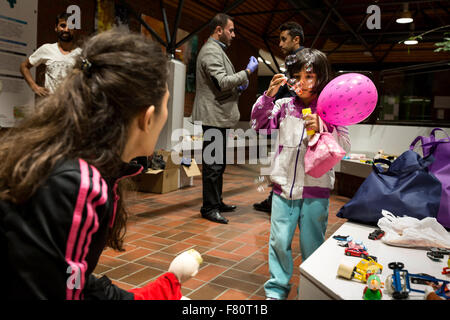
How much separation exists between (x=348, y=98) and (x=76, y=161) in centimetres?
126

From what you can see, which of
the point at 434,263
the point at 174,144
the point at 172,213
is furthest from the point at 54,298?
the point at 174,144

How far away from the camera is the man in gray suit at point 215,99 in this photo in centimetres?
339

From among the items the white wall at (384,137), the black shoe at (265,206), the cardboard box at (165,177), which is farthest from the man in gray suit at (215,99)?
the white wall at (384,137)

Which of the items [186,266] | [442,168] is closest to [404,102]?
[442,168]

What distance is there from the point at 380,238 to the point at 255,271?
3.69 ft

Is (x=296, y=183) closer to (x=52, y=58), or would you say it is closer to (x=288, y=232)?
(x=288, y=232)

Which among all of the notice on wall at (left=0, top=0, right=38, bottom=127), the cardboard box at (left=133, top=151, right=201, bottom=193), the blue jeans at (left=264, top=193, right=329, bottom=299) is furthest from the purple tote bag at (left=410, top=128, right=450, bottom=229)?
the notice on wall at (left=0, top=0, right=38, bottom=127)

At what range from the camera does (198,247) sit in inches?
112

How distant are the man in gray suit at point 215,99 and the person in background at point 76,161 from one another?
249cm

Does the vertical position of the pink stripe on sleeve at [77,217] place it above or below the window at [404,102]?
below

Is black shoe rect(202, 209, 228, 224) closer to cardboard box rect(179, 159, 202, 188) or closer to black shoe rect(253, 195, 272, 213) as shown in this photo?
black shoe rect(253, 195, 272, 213)

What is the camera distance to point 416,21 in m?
10.5

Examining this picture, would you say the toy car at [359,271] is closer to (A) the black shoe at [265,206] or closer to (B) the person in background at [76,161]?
(B) the person in background at [76,161]

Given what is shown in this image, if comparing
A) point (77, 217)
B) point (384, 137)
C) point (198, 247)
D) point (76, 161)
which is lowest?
point (198, 247)
